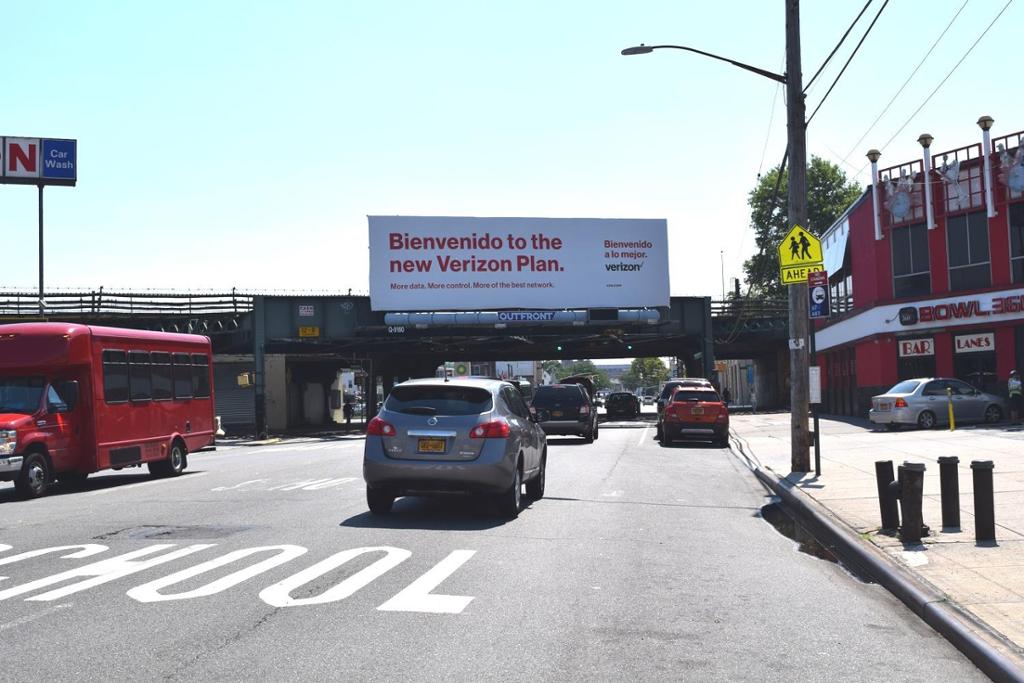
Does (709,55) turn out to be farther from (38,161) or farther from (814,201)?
(814,201)

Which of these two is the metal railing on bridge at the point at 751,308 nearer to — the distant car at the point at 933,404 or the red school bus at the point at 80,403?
the distant car at the point at 933,404

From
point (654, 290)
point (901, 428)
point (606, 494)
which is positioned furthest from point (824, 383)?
point (606, 494)

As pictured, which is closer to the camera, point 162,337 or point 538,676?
point 538,676

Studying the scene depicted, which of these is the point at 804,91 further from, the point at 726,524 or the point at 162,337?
the point at 162,337

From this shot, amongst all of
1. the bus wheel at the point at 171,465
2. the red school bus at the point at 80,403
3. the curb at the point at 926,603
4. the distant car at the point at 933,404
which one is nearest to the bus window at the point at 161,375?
the red school bus at the point at 80,403

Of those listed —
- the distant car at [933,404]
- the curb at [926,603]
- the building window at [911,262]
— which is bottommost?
the curb at [926,603]

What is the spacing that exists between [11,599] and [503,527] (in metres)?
5.54

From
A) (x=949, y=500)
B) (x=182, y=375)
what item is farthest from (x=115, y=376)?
(x=949, y=500)

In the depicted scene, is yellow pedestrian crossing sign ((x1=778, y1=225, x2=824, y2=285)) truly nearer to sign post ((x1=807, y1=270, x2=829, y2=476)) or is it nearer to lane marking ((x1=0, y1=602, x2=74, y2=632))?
sign post ((x1=807, y1=270, x2=829, y2=476))

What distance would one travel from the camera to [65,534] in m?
11.1

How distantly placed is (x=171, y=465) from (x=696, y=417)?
14218 mm

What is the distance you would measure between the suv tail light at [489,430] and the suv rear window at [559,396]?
1753cm

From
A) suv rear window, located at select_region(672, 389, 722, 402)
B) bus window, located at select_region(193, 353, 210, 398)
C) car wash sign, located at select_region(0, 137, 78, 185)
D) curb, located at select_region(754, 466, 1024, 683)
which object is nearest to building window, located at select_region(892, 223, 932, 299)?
suv rear window, located at select_region(672, 389, 722, 402)

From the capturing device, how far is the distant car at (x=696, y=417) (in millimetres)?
27797
